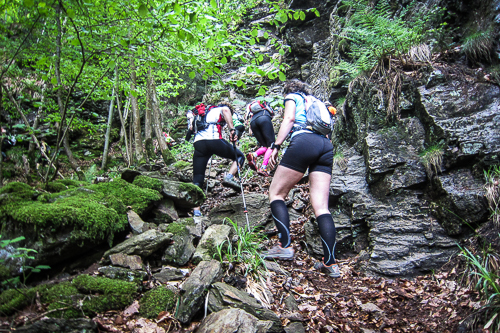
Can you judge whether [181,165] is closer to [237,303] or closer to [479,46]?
[237,303]

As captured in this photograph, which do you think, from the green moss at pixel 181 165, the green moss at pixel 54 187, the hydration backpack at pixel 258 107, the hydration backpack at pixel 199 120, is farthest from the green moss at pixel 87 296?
the green moss at pixel 181 165

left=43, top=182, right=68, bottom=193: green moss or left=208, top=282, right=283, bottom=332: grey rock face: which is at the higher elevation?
left=43, top=182, right=68, bottom=193: green moss

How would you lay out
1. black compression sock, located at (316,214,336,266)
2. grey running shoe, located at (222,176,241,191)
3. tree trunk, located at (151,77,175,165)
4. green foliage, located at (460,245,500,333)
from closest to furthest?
green foliage, located at (460,245,500,333) < black compression sock, located at (316,214,336,266) < grey running shoe, located at (222,176,241,191) < tree trunk, located at (151,77,175,165)

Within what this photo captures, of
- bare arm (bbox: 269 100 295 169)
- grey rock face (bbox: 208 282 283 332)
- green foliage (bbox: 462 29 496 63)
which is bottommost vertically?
grey rock face (bbox: 208 282 283 332)

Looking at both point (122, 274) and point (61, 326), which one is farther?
point (122, 274)

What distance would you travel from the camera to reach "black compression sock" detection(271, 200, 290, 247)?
3627 millimetres

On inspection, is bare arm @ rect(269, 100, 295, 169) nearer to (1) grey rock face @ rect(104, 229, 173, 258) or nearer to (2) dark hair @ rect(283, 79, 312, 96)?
(2) dark hair @ rect(283, 79, 312, 96)

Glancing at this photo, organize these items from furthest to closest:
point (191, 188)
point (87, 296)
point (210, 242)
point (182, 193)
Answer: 1. point (191, 188)
2. point (182, 193)
3. point (210, 242)
4. point (87, 296)

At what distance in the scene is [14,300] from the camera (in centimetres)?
222

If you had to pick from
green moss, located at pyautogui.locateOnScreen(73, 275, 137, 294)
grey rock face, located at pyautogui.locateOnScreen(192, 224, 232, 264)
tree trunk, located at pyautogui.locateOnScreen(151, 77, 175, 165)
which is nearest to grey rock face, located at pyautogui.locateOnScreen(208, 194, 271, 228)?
grey rock face, located at pyautogui.locateOnScreen(192, 224, 232, 264)

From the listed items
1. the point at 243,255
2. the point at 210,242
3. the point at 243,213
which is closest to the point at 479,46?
the point at 243,213

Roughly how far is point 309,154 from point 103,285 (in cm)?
287

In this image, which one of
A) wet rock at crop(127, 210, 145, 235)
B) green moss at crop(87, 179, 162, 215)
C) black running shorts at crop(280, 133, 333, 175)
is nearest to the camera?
black running shorts at crop(280, 133, 333, 175)

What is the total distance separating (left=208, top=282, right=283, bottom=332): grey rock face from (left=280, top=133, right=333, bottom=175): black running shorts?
179 centimetres
